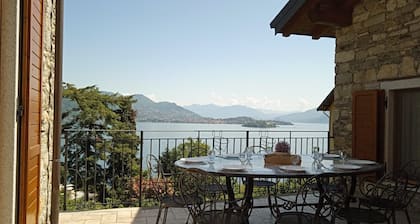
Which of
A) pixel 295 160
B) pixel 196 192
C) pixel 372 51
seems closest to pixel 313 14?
pixel 372 51

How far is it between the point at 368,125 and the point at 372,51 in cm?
101

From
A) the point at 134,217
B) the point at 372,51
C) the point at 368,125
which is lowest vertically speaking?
the point at 134,217

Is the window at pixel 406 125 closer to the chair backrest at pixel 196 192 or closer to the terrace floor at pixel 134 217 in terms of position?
the terrace floor at pixel 134 217

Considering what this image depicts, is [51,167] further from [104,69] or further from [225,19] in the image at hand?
[104,69]

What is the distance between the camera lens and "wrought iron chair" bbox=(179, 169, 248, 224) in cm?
266

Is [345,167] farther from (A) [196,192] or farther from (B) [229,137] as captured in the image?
(B) [229,137]

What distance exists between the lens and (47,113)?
112 inches

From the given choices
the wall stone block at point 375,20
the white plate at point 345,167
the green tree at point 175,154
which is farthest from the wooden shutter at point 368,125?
the green tree at point 175,154

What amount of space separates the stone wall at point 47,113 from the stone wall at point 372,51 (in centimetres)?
383

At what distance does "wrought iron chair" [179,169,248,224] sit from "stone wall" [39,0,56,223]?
109 cm

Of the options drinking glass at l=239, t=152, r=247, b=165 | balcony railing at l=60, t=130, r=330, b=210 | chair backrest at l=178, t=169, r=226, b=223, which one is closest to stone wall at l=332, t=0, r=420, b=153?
balcony railing at l=60, t=130, r=330, b=210

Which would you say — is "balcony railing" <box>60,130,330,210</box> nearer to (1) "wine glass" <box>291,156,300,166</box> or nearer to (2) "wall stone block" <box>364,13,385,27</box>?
(1) "wine glass" <box>291,156,300,166</box>

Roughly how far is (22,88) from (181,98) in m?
16.6

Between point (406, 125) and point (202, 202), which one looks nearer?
point (202, 202)
